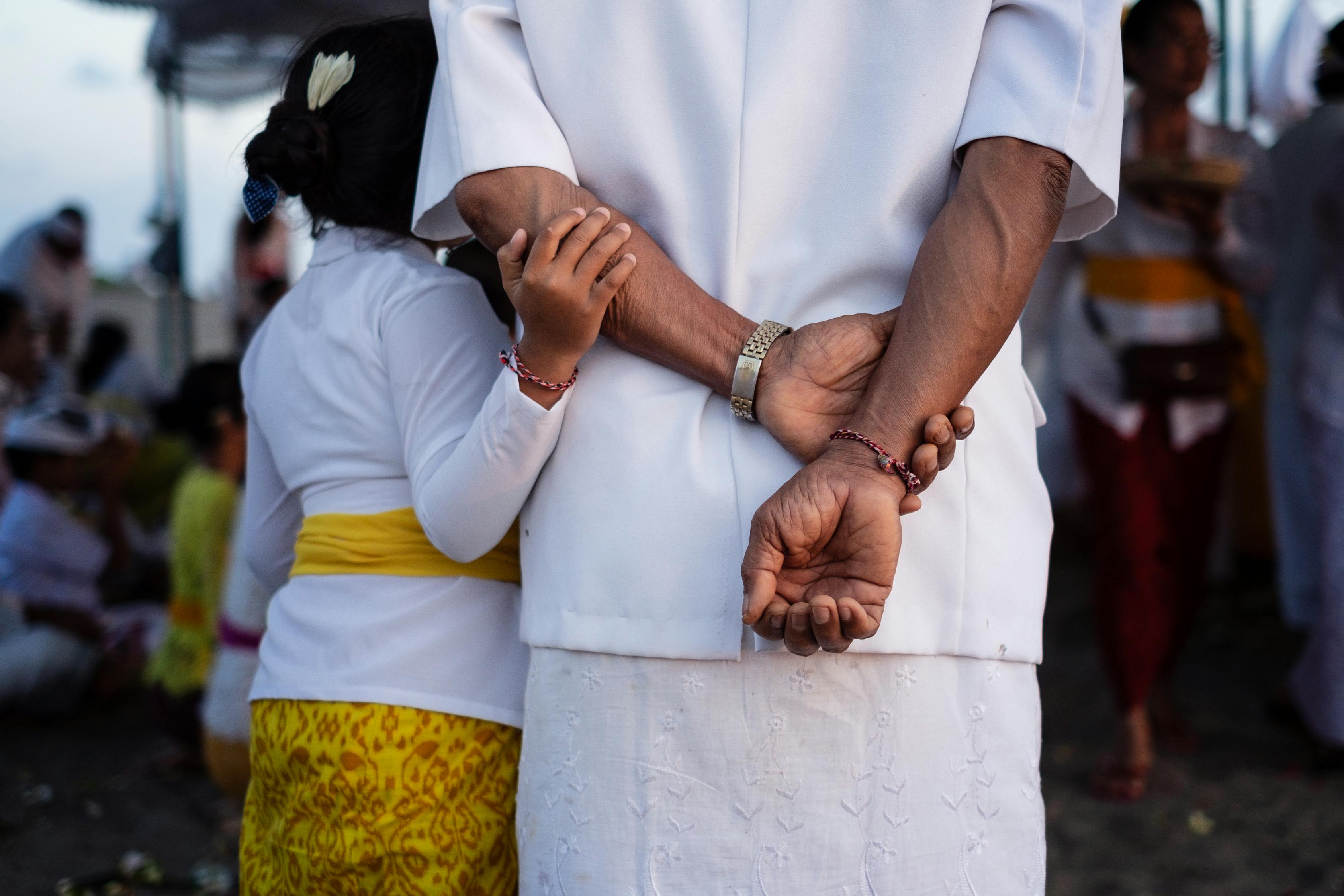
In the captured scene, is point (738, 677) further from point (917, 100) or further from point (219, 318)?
point (219, 318)

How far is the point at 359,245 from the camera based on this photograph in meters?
1.65

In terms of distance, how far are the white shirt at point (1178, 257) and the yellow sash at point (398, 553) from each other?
103 inches

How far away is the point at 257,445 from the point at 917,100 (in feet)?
3.86

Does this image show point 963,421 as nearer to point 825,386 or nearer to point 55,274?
point 825,386

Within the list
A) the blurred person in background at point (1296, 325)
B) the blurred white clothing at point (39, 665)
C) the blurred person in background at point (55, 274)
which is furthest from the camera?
the blurred person in background at point (55, 274)

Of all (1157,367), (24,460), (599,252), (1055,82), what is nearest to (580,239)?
(599,252)

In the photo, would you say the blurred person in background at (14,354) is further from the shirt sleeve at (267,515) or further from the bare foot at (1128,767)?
the bare foot at (1128,767)

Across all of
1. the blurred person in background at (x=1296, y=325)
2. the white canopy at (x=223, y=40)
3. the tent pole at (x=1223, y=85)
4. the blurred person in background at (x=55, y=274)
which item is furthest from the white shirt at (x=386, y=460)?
the blurred person in background at (x=55, y=274)

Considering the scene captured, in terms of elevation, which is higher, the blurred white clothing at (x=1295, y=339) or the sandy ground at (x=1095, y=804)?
the blurred white clothing at (x=1295, y=339)

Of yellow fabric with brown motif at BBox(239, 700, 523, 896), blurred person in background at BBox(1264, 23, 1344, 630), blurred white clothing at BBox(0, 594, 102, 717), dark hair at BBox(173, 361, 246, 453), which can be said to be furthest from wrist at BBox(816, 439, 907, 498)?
blurred white clothing at BBox(0, 594, 102, 717)

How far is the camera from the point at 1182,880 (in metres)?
2.93

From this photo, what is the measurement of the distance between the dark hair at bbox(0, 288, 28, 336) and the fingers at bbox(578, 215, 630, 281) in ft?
18.1

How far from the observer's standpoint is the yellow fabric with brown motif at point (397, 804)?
147 cm

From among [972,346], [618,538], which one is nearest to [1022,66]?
[972,346]
